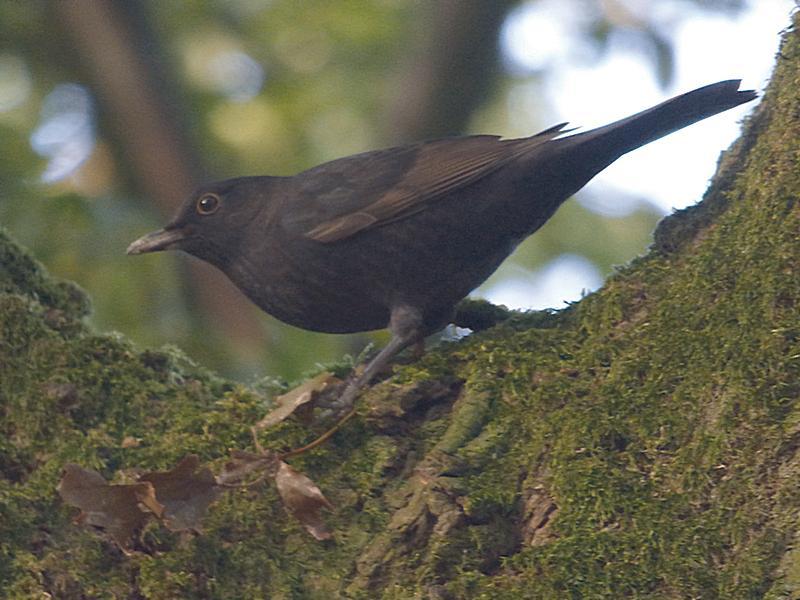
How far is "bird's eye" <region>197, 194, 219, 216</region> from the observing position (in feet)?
15.1

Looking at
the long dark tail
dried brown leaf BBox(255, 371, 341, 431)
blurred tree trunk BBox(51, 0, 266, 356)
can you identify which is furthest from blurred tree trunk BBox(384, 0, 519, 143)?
dried brown leaf BBox(255, 371, 341, 431)

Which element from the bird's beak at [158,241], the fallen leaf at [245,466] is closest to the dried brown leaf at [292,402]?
the fallen leaf at [245,466]

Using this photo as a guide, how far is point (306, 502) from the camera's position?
2.75m

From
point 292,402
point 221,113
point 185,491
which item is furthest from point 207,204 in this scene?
point 221,113

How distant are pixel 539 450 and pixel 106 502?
108 cm

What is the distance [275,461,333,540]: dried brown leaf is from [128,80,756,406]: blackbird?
1110mm

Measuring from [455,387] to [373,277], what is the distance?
3.54 ft

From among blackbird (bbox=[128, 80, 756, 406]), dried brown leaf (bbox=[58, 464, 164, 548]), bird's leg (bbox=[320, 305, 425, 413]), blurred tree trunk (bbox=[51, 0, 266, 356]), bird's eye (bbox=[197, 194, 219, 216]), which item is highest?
blurred tree trunk (bbox=[51, 0, 266, 356])

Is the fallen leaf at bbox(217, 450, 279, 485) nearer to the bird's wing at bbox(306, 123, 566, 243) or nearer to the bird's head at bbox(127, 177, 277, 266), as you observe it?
the bird's wing at bbox(306, 123, 566, 243)

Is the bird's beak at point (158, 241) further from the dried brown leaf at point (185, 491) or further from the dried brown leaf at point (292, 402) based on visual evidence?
the dried brown leaf at point (185, 491)

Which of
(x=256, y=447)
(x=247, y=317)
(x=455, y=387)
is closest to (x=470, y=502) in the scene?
(x=455, y=387)

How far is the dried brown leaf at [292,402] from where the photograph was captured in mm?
3055

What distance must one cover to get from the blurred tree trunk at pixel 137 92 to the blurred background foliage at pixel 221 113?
0.01 m

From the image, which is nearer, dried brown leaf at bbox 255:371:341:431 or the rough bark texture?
the rough bark texture
